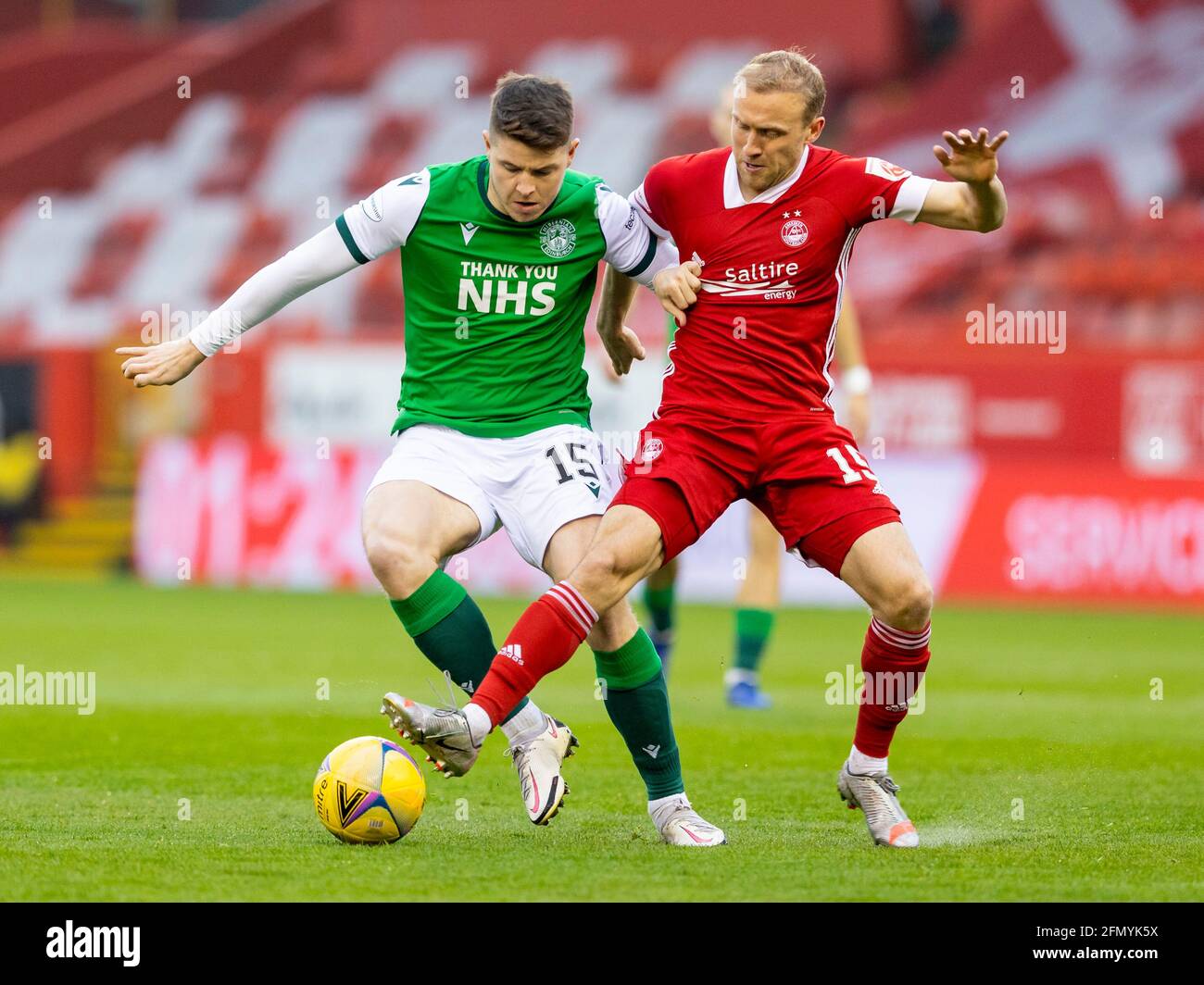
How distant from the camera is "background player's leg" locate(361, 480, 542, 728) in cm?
563

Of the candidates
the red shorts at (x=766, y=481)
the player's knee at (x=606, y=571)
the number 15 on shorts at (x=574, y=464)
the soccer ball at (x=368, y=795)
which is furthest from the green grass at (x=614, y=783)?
the number 15 on shorts at (x=574, y=464)

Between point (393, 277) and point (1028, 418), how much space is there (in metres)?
9.76

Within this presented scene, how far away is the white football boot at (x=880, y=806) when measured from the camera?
552cm

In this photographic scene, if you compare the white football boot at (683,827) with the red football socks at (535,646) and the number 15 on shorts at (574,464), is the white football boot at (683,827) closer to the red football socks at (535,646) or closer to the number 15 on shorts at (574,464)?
the red football socks at (535,646)

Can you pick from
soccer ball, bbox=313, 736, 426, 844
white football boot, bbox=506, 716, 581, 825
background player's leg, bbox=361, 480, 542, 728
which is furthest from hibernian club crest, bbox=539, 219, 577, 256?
soccer ball, bbox=313, 736, 426, 844

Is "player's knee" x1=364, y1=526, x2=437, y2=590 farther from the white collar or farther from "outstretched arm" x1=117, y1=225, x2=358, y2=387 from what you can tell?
the white collar

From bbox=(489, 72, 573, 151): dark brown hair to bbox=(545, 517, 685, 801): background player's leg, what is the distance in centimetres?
115

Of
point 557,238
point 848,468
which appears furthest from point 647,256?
point 848,468

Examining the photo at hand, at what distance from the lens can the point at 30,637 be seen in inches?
484

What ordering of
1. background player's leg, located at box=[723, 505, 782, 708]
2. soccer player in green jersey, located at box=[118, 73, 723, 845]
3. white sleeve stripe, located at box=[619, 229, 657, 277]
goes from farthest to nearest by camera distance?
background player's leg, located at box=[723, 505, 782, 708]
white sleeve stripe, located at box=[619, 229, 657, 277]
soccer player in green jersey, located at box=[118, 73, 723, 845]

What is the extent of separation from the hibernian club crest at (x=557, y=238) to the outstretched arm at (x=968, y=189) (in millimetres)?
1067

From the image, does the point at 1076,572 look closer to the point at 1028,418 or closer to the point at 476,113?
the point at 1028,418

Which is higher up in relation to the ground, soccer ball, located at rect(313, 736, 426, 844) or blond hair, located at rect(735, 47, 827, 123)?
blond hair, located at rect(735, 47, 827, 123)
